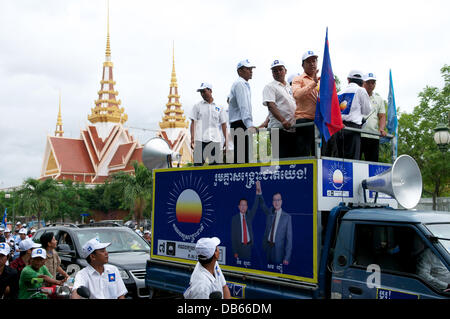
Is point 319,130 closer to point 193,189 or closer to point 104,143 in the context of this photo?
point 193,189

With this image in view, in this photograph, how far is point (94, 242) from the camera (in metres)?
4.22

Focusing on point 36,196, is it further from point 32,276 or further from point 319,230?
point 319,230

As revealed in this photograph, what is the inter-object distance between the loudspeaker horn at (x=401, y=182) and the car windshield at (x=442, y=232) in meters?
0.63

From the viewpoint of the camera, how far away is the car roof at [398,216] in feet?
→ 15.1

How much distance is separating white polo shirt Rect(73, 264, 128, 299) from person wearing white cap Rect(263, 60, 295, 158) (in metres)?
2.59

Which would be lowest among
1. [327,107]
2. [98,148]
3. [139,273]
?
[139,273]

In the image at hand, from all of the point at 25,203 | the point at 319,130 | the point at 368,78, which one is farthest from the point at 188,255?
the point at 25,203

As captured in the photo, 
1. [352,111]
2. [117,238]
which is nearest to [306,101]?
[352,111]

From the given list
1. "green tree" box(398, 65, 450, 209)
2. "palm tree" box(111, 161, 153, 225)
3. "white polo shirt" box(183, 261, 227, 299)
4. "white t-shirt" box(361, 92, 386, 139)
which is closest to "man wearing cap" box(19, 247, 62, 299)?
"white polo shirt" box(183, 261, 227, 299)

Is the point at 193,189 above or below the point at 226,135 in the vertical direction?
below

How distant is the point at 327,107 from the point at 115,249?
18.3ft

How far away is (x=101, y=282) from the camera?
4.13m

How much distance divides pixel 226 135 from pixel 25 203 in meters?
43.1

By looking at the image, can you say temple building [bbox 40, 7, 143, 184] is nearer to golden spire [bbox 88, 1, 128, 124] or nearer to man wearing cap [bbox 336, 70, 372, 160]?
golden spire [bbox 88, 1, 128, 124]
